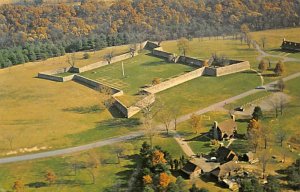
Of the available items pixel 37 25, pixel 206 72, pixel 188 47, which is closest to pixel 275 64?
pixel 206 72

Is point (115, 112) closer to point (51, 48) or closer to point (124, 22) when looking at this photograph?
point (51, 48)

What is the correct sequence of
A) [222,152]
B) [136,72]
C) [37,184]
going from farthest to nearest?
[136,72] < [222,152] < [37,184]

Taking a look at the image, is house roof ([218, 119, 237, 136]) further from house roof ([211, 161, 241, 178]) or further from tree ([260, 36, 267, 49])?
tree ([260, 36, 267, 49])

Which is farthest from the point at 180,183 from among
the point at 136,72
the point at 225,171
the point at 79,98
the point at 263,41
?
the point at 263,41

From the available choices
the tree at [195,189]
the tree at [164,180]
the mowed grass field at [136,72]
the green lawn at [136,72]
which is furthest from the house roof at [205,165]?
the green lawn at [136,72]

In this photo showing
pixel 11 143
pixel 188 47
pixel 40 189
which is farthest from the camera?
pixel 188 47

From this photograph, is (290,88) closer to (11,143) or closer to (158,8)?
(11,143)

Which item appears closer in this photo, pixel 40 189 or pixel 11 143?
pixel 40 189
